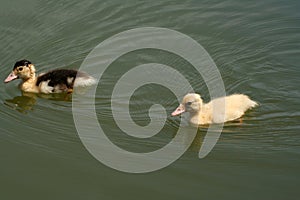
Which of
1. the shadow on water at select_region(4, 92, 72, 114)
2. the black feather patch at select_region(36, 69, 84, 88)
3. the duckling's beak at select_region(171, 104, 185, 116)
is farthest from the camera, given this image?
the black feather patch at select_region(36, 69, 84, 88)

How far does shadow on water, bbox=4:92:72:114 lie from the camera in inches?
208

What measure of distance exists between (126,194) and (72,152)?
2.35 ft

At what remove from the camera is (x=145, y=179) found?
4121 millimetres

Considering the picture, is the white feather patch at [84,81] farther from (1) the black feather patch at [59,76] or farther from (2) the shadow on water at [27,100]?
(2) the shadow on water at [27,100]

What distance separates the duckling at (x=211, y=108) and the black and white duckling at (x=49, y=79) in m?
1.17

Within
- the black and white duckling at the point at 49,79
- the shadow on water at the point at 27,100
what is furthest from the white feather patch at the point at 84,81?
the shadow on water at the point at 27,100

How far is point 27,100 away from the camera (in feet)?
18.0

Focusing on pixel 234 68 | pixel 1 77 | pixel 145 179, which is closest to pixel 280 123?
pixel 234 68

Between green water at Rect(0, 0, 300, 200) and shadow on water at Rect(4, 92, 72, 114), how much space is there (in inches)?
0.8

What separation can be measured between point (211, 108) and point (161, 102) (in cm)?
51

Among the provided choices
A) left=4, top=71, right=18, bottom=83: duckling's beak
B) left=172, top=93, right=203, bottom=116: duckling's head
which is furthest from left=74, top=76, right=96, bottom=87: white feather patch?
left=172, top=93, right=203, bottom=116: duckling's head

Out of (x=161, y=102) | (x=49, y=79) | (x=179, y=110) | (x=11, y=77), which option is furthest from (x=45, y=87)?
(x=179, y=110)

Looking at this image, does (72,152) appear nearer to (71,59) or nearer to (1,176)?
(1,176)

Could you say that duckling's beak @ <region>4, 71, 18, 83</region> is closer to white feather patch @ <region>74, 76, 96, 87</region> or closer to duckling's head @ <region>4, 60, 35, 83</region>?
duckling's head @ <region>4, 60, 35, 83</region>
